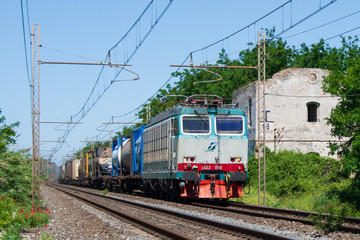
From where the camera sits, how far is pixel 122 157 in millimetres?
37094

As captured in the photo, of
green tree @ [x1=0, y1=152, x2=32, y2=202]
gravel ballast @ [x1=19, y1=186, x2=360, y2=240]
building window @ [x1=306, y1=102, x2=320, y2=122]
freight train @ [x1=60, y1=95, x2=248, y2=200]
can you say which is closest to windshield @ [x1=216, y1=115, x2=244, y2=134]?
freight train @ [x1=60, y1=95, x2=248, y2=200]

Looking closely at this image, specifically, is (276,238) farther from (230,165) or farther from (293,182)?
(293,182)

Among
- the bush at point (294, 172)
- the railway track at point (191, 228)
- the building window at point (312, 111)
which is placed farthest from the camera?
the building window at point (312, 111)

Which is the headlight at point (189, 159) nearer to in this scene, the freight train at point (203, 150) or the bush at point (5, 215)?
the freight train at point (203, 150)

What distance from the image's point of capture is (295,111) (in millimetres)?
38625

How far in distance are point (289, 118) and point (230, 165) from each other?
1830cm

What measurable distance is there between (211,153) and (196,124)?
4.22 ft

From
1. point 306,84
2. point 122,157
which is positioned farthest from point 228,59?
point 122,157

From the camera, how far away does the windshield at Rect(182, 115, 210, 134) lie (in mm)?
21078

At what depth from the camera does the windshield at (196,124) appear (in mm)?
21078

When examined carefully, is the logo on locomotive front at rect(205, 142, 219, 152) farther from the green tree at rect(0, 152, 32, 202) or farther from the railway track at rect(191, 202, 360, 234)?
the green tree at rect(0, 152, 32, 202)

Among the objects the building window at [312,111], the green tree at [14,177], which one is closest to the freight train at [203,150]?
the green tree at [14,177]

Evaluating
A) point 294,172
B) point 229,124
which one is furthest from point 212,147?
point 294,172

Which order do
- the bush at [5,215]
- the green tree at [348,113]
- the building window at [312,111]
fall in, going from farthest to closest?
the building window at [312,111]
the green tree at [348,113]
the bush at [5,215]
